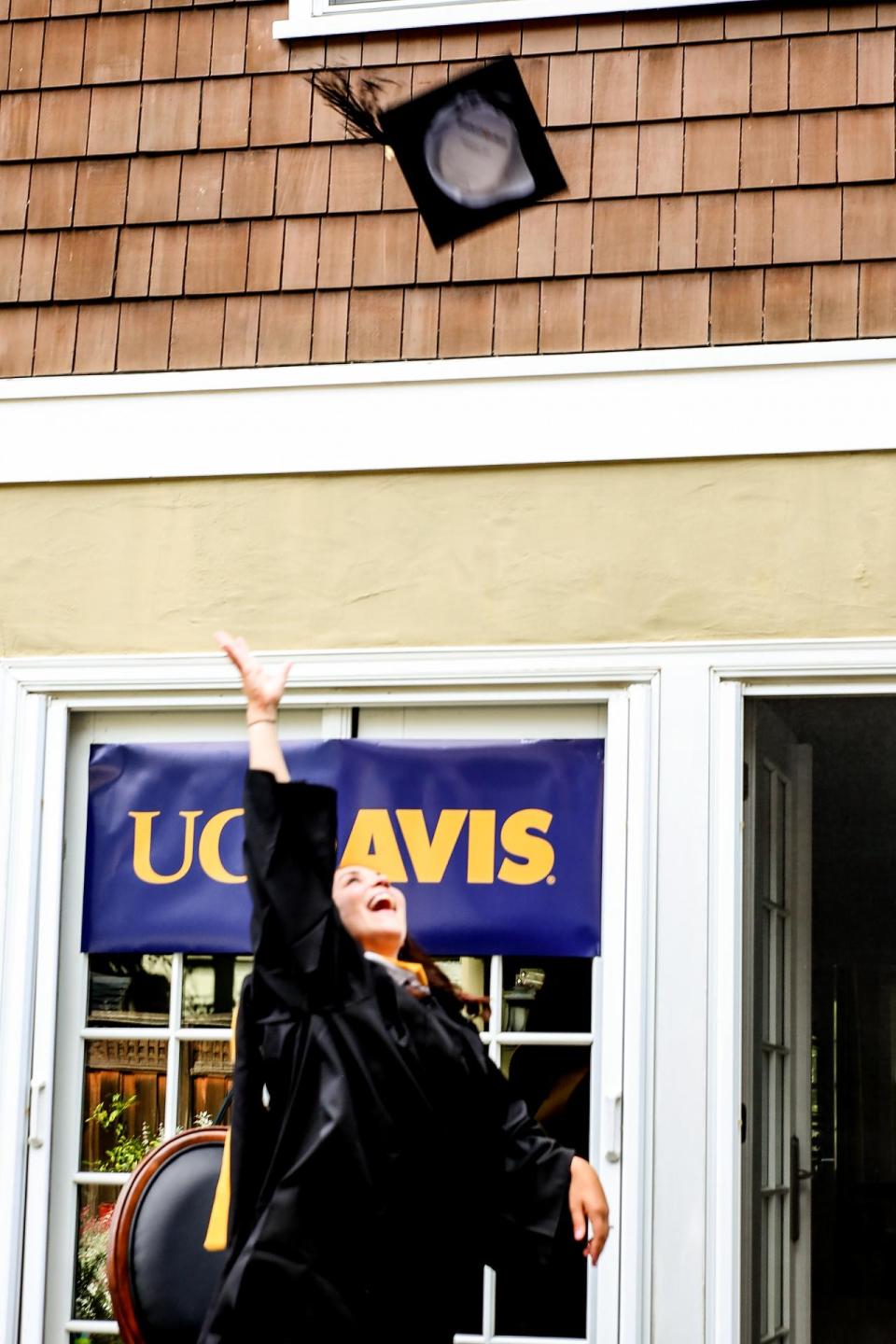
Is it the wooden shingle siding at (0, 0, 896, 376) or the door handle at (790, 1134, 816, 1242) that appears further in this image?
the door handle at (790, 1134, 816, 1242)

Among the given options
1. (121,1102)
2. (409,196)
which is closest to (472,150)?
(409,196)

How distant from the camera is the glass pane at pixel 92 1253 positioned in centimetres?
515

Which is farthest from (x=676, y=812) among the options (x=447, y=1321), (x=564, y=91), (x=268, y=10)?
(x=268, y=10)

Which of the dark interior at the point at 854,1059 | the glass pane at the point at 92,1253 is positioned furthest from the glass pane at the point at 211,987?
the dark interior at the point at 854,1059

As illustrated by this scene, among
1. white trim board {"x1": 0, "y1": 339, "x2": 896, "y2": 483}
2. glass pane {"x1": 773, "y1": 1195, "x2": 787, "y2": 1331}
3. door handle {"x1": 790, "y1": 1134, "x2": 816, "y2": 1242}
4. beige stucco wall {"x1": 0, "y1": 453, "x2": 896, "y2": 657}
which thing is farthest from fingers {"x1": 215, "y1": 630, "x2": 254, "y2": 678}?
door handle {"x1": 790, "y1": 1134, "x2": 816, "y2": 1242}

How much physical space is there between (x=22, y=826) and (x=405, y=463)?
1495 millimetres

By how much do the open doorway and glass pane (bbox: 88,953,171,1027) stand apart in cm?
165

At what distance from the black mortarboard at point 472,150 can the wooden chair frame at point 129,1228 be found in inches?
101

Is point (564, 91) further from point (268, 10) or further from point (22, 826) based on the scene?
point (22, 826)

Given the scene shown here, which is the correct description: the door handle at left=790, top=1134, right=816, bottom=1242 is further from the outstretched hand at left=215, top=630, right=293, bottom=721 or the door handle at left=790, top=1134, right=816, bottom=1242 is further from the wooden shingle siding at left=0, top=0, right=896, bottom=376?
the outstretched hand at left=215, top=630, right=293, bottom=721

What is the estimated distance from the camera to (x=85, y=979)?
530 centimetres

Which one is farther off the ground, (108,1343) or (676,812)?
(676,812)

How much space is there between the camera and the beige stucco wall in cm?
497

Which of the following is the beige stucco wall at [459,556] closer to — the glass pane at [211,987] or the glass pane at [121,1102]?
the glass pane at [211,987]
